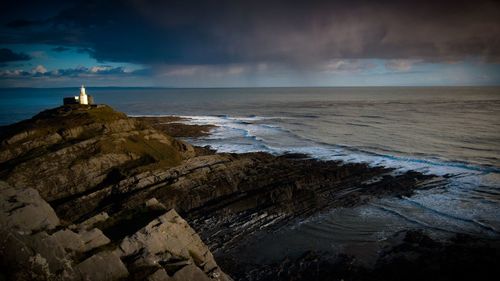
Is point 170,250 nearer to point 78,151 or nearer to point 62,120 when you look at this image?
point 78,151

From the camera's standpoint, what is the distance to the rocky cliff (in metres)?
10.1

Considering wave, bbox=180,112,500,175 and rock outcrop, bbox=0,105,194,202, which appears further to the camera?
wave, bbox=180,112,500,175

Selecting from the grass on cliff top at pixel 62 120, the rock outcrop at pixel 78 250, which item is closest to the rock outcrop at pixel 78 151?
the grass on cliff top at pixel 62 120

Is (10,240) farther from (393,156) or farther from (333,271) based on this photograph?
(393,156)

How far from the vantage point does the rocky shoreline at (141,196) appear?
9.95m

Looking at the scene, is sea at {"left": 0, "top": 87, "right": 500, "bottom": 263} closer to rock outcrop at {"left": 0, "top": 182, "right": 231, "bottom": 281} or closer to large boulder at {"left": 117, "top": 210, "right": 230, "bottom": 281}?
large boulder at {"left": 117, "top": 210, "right": 230, "bottom": 281}

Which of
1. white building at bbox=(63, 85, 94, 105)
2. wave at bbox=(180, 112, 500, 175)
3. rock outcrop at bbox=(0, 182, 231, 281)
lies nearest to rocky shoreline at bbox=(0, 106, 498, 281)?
rock outcrop at bbox=(0, 182, 231, 281)

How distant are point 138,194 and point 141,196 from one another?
25 centimetres

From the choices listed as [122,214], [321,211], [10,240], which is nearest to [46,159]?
[122,214]

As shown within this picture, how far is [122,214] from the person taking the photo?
46.5ft

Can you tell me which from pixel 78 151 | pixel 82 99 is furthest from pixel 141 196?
pixel 82 99

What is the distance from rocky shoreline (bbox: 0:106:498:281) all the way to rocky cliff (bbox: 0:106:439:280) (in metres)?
0.05

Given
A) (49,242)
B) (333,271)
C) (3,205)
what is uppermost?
(3,205)

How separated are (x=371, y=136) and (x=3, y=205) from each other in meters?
47.9
